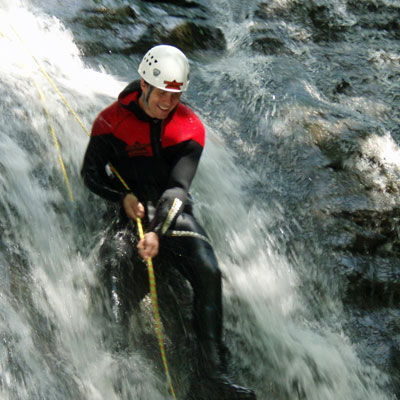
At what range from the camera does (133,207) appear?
3.23m

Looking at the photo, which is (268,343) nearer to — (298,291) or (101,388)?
(298,291)

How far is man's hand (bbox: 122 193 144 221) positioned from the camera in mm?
3219

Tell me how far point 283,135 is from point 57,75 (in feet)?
6.93

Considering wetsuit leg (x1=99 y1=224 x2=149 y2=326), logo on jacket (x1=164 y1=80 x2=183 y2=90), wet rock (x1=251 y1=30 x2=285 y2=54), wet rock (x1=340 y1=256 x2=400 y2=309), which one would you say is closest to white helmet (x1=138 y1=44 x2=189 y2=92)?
logo on jacket (x1=164 y1=80 x2=183 y2=90)

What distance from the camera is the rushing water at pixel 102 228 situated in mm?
2889

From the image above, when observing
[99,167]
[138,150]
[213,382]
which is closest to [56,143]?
[99,167]

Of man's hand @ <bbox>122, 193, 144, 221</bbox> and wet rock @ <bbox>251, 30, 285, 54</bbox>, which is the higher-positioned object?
man's hand @ <bbox>122, 193, 144, 221</bbox>

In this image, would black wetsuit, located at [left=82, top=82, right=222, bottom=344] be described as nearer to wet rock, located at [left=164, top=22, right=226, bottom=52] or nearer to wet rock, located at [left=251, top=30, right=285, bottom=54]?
wet rock, located at [left=164, top=22, right=226, bottom=52]

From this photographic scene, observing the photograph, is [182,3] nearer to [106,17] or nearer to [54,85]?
[106,17]

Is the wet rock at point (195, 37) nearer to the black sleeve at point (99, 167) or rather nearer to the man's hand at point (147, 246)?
the black sleeve at point (99, 167)

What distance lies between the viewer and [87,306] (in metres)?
3.18

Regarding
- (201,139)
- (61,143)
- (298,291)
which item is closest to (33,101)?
(61,143)

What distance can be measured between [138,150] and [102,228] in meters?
0.58

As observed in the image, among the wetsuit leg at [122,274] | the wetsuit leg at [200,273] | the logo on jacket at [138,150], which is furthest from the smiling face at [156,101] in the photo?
the wetsuit leg at [122,274]
